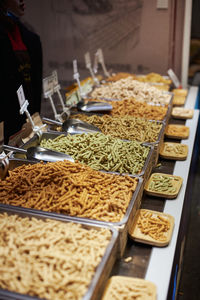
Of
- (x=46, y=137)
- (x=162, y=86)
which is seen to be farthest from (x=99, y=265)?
(x=162, y=86)

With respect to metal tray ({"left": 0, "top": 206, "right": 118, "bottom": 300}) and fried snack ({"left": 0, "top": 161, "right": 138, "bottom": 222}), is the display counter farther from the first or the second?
fried snack ({"left": 0, "top": 161, "right": 138, "bottom": 222})

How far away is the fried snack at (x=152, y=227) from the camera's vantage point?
64.7 inches

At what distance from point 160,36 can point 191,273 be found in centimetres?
360

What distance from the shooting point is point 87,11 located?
509 centimetres

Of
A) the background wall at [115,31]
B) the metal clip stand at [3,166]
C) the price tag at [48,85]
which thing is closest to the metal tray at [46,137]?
the metal clip stand at [3,166]

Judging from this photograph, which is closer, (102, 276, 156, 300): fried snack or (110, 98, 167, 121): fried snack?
(102, 276, 156, 300): fried snack

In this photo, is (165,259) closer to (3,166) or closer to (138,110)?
(3,166)

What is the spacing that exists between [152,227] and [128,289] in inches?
17.1

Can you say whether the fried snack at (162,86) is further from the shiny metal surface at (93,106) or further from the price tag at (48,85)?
the price tag at (48,85)

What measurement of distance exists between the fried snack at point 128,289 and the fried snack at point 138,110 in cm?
186

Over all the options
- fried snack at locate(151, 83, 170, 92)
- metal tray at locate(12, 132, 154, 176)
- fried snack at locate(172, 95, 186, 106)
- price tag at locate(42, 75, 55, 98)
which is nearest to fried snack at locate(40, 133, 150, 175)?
metal tray at locate(12, 132, 154, 176)

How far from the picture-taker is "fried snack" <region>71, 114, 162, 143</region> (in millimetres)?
2541

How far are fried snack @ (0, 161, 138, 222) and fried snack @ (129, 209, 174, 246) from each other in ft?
0.51

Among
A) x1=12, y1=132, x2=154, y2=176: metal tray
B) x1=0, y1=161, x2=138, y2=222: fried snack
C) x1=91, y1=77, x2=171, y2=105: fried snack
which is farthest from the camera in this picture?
x1=91, y1=77, x2=171, y2=105: fried snack
